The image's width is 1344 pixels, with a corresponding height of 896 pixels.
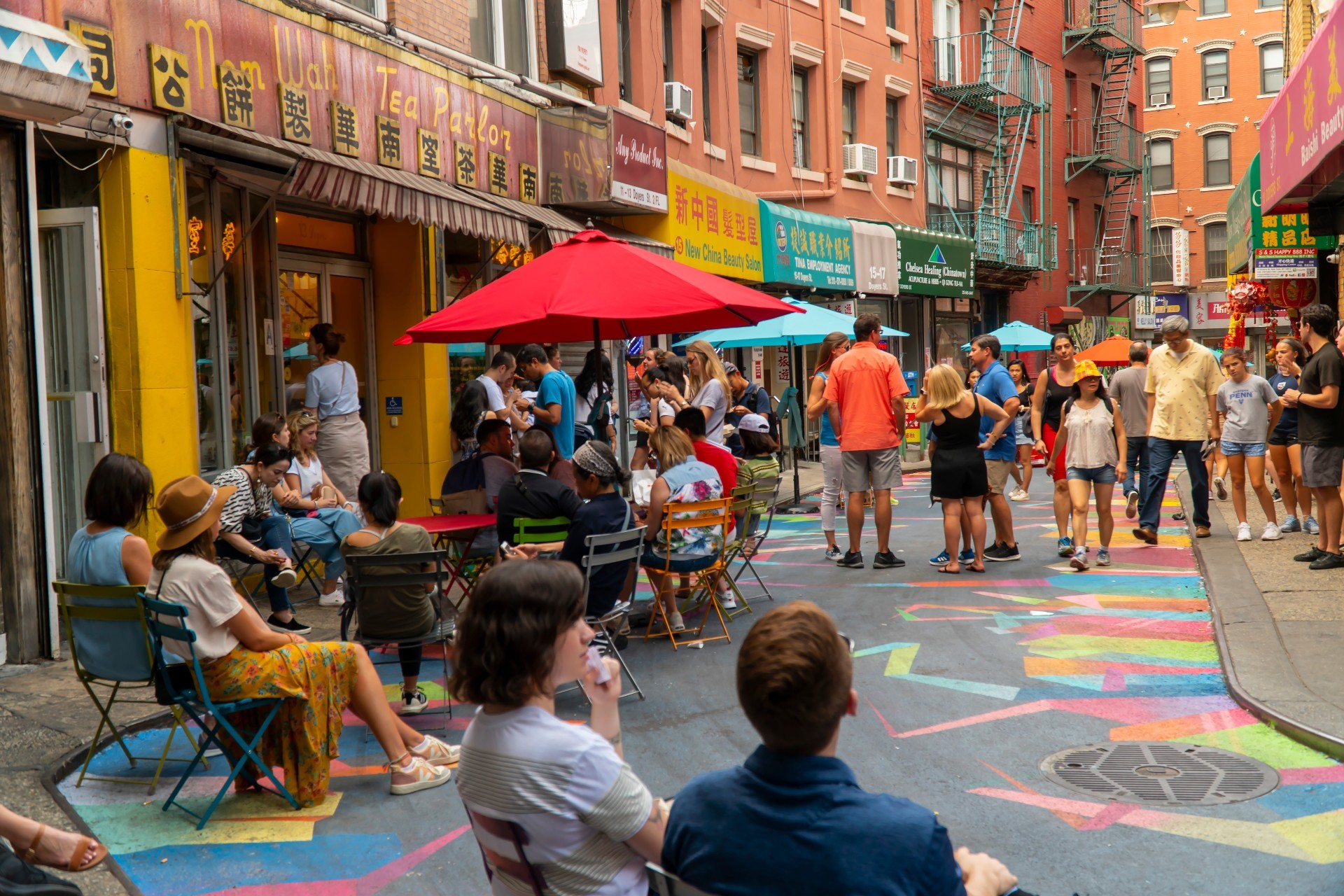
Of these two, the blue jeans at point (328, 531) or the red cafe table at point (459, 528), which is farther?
the blue jeans at point (328, 531)

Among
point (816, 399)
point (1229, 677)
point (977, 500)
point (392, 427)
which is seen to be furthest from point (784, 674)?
point (392, 427)

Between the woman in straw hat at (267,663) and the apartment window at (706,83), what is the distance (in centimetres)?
1488

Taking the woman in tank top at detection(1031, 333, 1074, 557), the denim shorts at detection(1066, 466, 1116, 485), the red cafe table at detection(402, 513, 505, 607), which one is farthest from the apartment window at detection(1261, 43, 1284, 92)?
the red cafe table at detection(402, 513, 505, 607)

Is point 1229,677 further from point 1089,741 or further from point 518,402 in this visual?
point 518,402

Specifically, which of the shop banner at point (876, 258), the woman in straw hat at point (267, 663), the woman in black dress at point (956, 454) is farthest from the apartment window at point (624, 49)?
the woman in straw hat at point (267, 663)

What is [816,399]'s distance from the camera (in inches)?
424

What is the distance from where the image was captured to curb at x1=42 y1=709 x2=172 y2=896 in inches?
161

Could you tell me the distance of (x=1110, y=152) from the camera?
34062 millimetres

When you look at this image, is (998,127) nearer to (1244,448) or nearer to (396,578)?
(1244,448)

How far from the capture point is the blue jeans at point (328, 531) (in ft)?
27.8

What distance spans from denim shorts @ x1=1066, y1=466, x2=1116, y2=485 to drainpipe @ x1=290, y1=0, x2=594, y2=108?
21.9 feet

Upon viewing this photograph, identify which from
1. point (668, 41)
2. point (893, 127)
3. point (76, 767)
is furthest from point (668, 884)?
point (893, 127)

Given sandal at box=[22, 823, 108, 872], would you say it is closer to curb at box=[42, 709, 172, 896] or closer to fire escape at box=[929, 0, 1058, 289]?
curb at box=[42, 709, 172, 896]

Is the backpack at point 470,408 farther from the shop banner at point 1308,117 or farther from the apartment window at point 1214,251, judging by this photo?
the apartment window at point 1214,251
